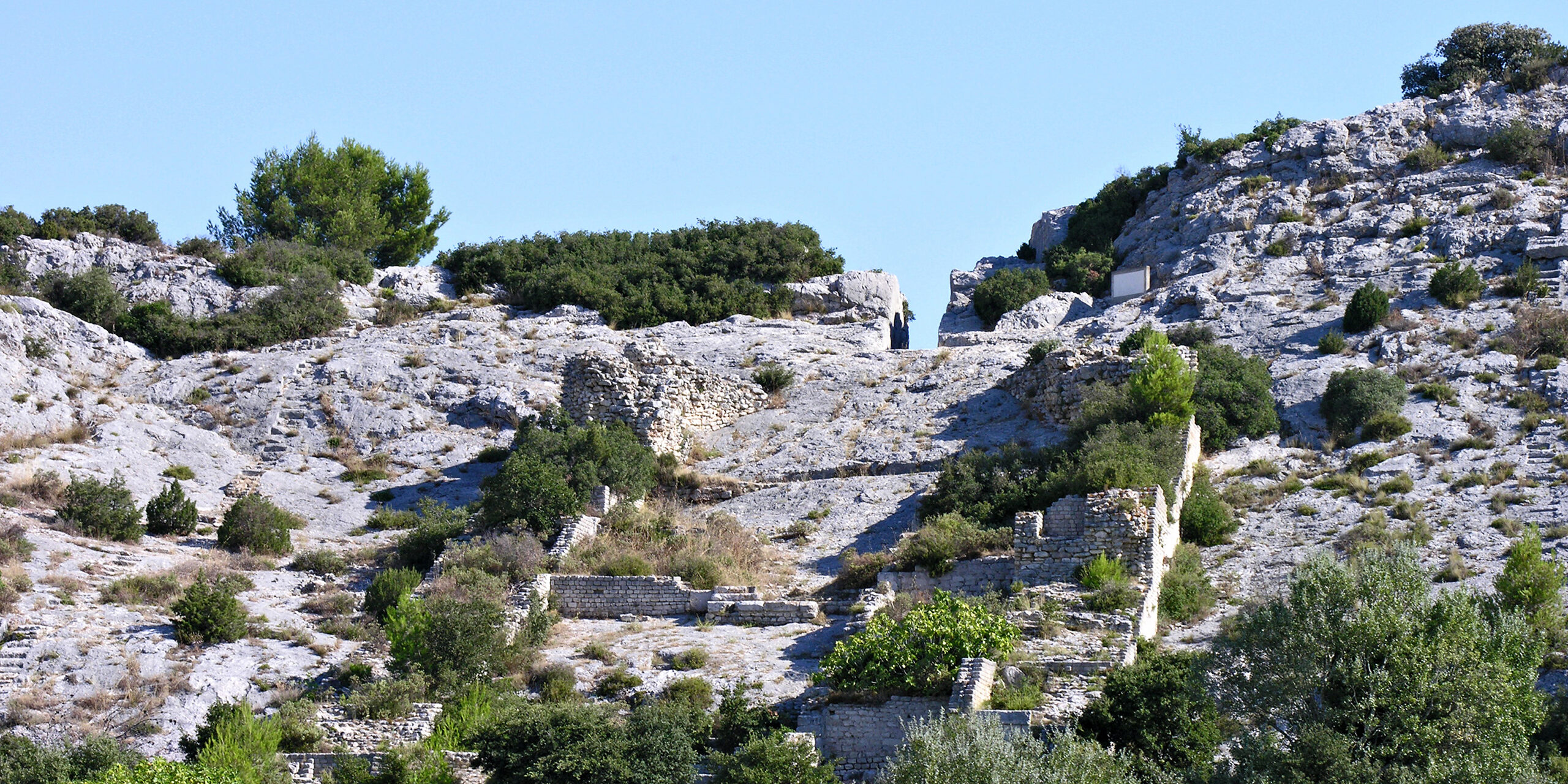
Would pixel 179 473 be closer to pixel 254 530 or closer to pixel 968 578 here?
pixel 254 530

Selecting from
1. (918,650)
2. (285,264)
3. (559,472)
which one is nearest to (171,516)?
(559,472)

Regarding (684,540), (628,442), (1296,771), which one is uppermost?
(628,442)

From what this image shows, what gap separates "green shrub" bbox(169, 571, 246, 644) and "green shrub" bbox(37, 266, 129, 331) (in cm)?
1939

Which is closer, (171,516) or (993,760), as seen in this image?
(993,760)

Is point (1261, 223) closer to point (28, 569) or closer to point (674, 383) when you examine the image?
point (674, 383)

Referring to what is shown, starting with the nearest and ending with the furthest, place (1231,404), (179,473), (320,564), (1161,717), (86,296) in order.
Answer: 1. (1161,717)
2. (320,564)
3. (1231,404)
4. (179,473)
5. (86,296)

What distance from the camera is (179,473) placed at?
3025cm

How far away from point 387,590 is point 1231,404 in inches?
650

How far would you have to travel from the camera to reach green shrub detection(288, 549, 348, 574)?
84.5 feet

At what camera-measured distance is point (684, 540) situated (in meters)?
26.5

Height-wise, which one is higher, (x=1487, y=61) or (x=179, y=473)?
(x=1487, y=61)

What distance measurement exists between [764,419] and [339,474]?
364 inches

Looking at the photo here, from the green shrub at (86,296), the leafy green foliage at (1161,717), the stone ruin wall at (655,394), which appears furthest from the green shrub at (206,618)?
the green shrub at (86,296)

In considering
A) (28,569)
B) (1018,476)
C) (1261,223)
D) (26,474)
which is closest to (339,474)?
(26,474)
